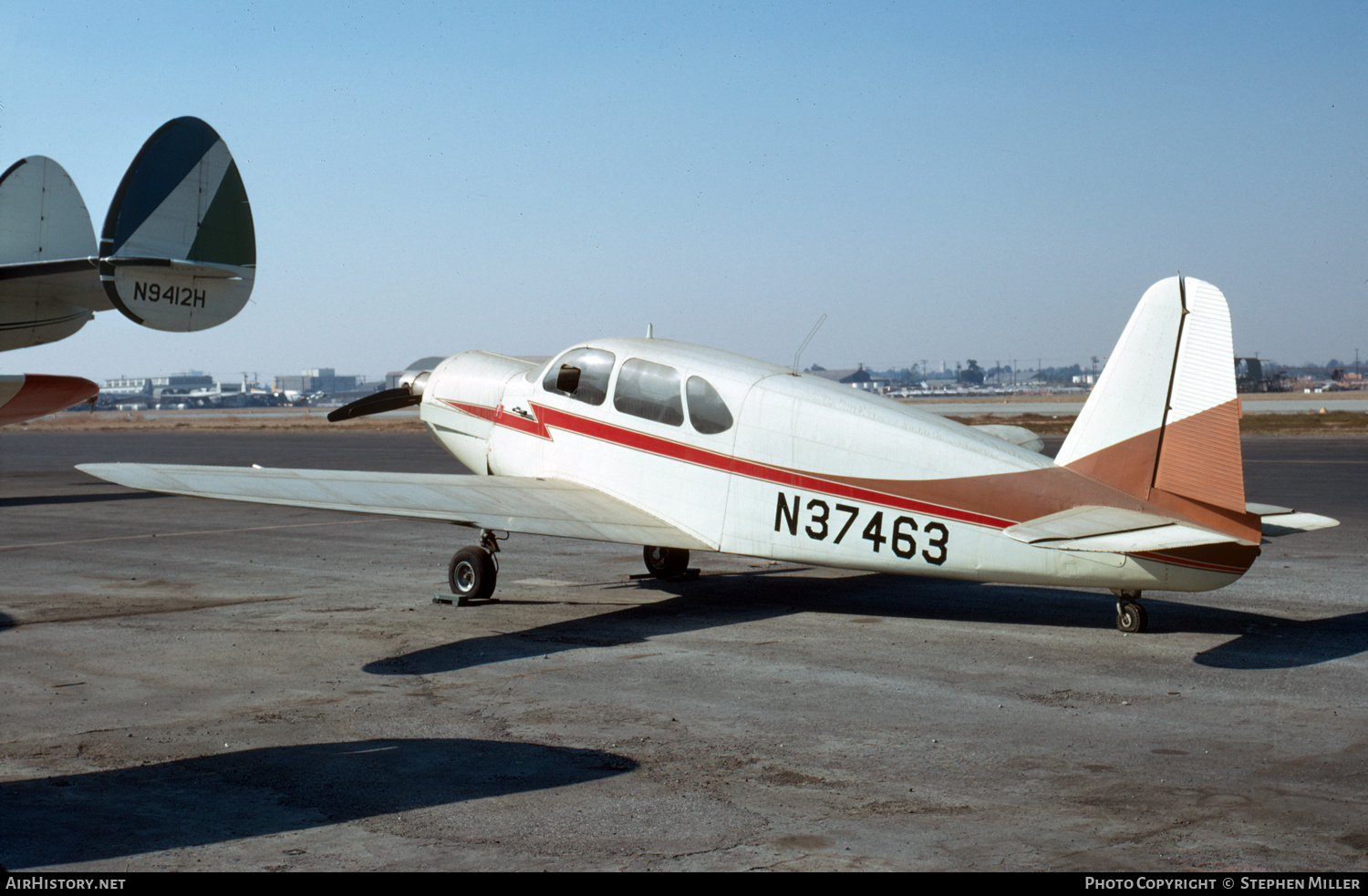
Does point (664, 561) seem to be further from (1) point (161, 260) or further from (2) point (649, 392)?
(1) point (161, 260)

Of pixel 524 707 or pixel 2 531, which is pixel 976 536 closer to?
pixel 524 707

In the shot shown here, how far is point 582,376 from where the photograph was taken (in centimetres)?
1198

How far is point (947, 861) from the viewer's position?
4715mm

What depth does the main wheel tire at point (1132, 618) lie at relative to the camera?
977cm

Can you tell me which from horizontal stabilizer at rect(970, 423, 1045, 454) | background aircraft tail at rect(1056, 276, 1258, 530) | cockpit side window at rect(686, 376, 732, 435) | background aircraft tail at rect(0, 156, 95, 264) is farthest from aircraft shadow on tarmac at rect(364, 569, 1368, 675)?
background aircraft tail at rect(0, 156, 95, 264)

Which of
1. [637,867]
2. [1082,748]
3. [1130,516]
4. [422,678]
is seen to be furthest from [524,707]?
[1130,516]

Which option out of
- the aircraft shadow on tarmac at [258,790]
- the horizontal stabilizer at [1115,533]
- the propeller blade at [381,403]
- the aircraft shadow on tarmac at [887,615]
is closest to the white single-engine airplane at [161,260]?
the aircraft shadow on tarmac at [258,790]

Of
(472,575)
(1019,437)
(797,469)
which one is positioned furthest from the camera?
(1019,437)

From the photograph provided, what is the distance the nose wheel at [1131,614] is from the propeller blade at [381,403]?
8.72 meters

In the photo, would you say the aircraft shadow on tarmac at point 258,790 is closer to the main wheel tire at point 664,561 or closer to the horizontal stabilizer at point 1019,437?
the main wheel tire at point 664,561

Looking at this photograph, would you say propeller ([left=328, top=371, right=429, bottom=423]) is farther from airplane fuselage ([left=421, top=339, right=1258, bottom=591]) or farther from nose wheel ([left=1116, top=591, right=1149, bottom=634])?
nose wheel ([left=1116, top=591, right=1149, bottom=634])

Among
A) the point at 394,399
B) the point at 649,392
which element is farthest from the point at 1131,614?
the point at 394,399

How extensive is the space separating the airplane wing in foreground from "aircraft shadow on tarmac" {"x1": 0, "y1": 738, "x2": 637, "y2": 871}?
12.0 feet

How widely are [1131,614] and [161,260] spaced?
8177 mm
